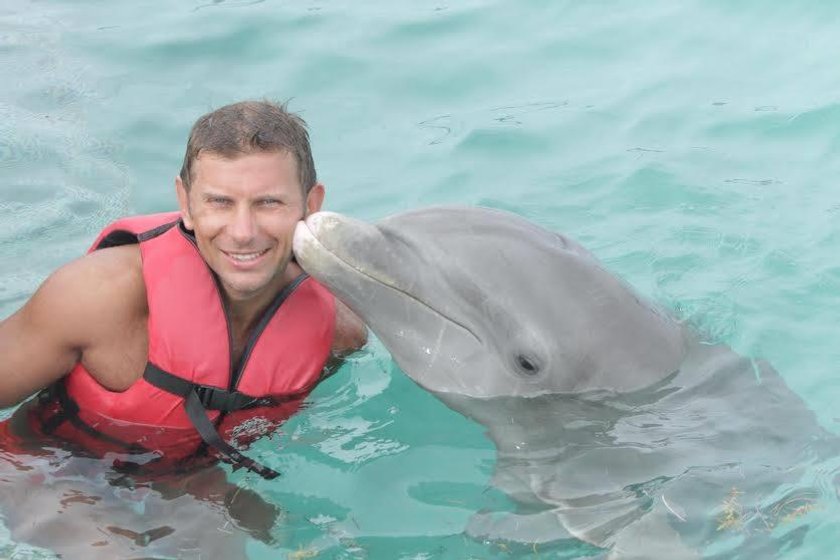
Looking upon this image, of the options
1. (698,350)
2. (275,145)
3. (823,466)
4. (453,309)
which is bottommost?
(823,466)

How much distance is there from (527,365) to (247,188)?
1.65 metres

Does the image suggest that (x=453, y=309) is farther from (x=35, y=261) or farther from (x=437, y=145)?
(x=437, y=145)

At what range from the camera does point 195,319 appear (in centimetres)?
645

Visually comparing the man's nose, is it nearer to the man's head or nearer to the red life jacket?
the man's head

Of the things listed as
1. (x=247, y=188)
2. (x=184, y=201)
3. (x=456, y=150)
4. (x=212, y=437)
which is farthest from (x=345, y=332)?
(x=456, y=150)

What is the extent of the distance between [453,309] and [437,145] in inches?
209

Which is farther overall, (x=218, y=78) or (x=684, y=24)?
(x=684, y=24)

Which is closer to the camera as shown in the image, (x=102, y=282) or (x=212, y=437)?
(x=102, y=282)

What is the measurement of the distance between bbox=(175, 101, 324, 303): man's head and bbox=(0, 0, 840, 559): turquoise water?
1.23 metres

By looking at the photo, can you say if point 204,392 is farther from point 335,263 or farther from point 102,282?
point 335,263

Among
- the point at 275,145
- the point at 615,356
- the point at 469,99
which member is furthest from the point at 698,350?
the point at 469,99

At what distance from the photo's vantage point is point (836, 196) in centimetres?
1033

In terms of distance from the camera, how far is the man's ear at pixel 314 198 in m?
6.48

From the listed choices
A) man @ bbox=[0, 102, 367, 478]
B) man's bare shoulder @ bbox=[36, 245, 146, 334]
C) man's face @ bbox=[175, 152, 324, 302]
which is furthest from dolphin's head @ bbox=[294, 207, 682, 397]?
man's bare shoulder @ bbox=[36, 245, 146, 334]
